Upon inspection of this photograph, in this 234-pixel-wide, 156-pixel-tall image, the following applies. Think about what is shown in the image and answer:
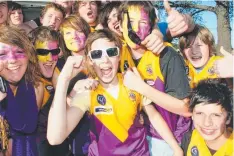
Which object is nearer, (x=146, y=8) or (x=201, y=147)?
(x=201, y=147)

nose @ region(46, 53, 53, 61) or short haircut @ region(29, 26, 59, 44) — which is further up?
short haircut @ region(29, 26, 59, 44)

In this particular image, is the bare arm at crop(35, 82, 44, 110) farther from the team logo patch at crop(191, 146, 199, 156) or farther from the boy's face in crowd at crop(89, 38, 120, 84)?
the team logo patch at crop(191, 146, 199, 156)

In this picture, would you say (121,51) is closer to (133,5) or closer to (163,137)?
(133,5)

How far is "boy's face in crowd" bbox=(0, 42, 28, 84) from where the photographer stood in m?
3.07

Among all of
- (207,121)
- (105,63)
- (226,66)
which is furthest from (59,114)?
(226,66)

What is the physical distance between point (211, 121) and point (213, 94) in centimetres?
23

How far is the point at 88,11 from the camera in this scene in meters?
3.82

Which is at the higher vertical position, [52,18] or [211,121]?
[52,18]

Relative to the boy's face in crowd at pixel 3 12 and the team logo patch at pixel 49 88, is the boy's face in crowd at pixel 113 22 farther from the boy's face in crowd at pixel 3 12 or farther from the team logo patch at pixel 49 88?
the boy's face in crowd at pixel 3 12

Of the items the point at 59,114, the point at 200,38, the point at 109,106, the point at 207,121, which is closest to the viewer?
the point at 59,114

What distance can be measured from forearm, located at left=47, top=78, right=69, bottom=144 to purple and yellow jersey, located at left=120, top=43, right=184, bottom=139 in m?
0.66

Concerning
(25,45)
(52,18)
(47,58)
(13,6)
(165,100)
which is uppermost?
(13,6)

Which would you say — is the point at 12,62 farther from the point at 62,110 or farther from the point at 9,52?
the point at 62,110

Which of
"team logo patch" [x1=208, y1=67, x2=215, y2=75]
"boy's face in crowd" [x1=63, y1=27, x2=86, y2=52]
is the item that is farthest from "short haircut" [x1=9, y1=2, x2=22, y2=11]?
"team logo patch" [x1=208, y1=67, x2=215, y2=75]
